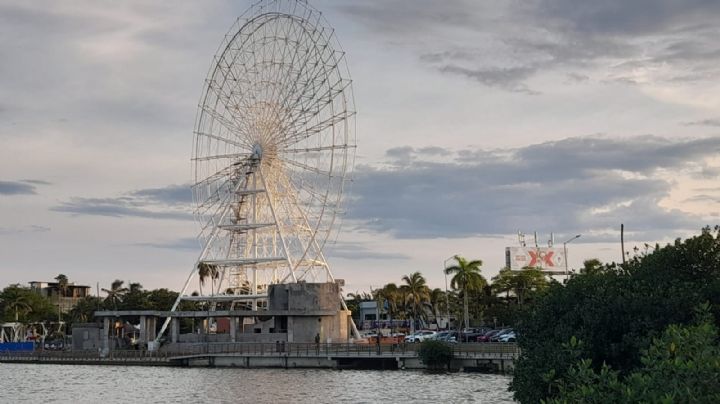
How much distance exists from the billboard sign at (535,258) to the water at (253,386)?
66064 millimetres

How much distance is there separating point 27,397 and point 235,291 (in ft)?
192

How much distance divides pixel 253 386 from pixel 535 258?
89269 mm

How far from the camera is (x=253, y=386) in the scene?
80.6m

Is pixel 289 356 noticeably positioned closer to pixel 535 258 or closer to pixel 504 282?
pixel 504 282

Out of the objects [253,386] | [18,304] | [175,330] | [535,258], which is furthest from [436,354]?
[18,304]

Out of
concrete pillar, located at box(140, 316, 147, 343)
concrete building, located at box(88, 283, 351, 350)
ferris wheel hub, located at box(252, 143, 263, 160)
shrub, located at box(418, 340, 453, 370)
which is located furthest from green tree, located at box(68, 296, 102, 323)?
shrub, located at box(418, 340, 453, 370)

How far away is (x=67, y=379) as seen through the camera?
95.2 m

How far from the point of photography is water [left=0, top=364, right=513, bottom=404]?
6825 centimetres

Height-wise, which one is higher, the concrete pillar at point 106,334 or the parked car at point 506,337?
the concrete pillar at point 106,334

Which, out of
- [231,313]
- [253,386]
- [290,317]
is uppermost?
[231,313]

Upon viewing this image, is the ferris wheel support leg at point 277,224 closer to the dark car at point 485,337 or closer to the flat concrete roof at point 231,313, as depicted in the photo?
the flat concrete roof at point 231,313

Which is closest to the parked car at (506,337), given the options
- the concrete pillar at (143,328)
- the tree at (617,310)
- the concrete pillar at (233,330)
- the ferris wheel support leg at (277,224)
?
the ferris wheel support leg at (277,224)

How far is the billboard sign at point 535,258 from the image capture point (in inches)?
6289

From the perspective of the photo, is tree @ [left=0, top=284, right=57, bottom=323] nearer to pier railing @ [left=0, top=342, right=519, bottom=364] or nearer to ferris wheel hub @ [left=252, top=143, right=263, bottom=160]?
Answer: pier railing @ [left=0, top=342, right=519, bottom=364]
